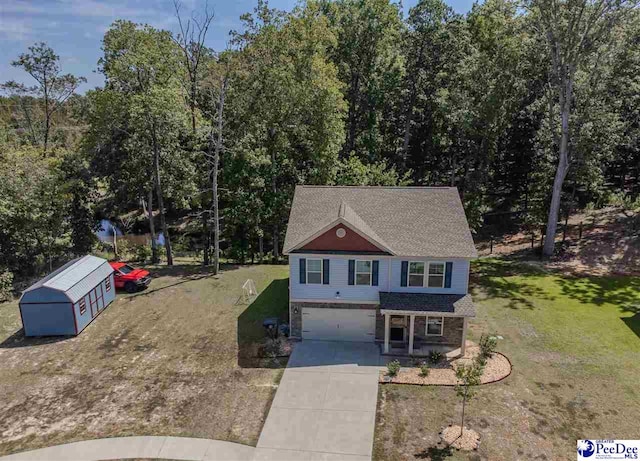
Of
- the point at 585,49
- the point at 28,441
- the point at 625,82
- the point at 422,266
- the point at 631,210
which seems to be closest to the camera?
the point at 28,441

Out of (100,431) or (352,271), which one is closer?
(100,431)

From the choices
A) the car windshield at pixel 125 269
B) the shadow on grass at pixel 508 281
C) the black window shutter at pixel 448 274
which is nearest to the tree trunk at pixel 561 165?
the shadow on grass at pixel 508 281

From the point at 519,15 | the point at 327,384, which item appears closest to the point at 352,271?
the point at 327,384

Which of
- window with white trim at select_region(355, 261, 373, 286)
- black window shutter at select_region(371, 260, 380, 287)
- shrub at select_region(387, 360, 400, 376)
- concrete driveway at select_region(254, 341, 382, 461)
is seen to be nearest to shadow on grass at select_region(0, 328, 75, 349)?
concrete driveway at select_region(254, 341, 382, 461)

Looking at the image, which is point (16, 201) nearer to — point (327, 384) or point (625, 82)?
point (327, 384)

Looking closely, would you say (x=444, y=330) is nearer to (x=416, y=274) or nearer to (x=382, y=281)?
(x=416, y=274)
